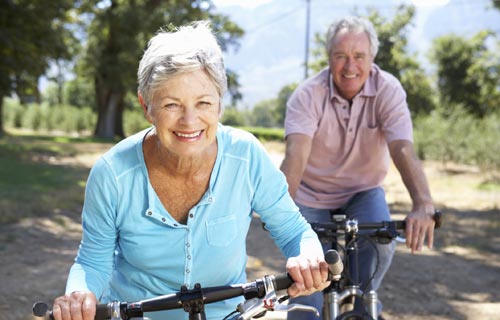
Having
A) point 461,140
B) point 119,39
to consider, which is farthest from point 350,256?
point 119,39

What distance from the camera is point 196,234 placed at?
2391 mm

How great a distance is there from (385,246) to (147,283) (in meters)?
1.59

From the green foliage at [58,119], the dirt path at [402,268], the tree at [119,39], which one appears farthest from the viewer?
the green foliage at [58,119]

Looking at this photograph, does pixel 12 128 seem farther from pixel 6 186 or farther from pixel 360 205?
pixel 360 205

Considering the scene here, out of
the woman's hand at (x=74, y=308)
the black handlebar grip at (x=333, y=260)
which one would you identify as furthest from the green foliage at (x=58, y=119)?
the black handlebar grip at (x=333, y=260)

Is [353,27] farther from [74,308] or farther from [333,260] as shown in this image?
[74,308]

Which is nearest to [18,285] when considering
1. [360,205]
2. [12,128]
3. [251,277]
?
[251,277]

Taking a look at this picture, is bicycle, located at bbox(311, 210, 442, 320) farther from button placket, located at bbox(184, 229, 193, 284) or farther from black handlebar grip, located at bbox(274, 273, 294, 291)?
black handlebar grip, located at bbox(274, 273, 294, 291)

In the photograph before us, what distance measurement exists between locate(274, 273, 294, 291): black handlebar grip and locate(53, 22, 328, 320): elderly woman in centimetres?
5

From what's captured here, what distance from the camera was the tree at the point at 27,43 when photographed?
1575cm

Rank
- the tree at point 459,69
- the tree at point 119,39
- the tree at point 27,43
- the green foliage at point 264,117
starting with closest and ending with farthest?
the tree at point 27,43, the green foliage at point 264,117, the tree at point 119,39, the tree at point 459,69

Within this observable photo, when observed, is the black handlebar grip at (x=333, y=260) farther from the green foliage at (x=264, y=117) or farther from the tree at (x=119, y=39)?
the tree at (x=119, y=39)

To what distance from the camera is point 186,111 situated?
7.33 feet

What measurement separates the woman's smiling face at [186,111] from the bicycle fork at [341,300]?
49.5 inches
